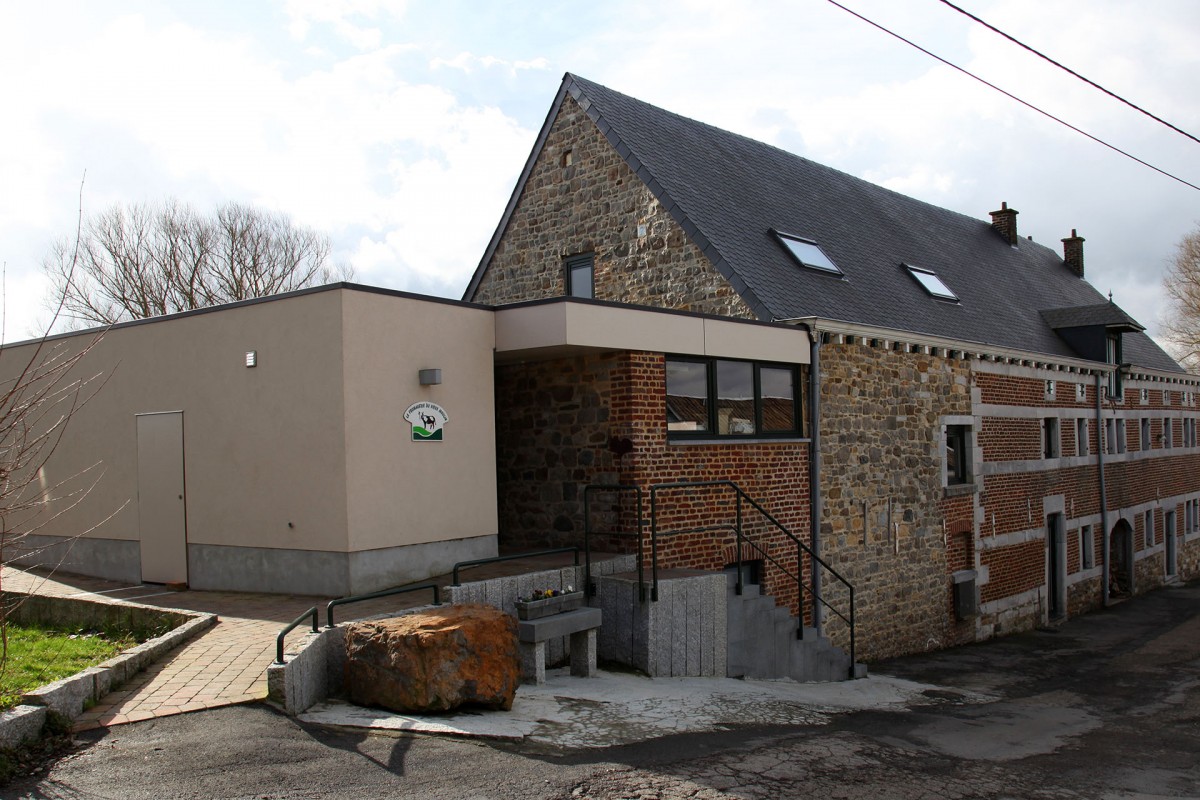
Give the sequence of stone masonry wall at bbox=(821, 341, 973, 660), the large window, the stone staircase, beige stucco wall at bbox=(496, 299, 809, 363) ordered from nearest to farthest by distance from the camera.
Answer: beige stucco wall at bbox=(496, 299, 809, 363) < the stone staircase < the large window < stone masonry wall at bbox=(821, 341, 973, 660)

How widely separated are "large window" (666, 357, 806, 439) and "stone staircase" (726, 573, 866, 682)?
187 centimetres

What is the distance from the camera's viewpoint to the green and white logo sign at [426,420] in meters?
9.60

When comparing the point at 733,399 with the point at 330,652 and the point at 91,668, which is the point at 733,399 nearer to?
the point at 330,652

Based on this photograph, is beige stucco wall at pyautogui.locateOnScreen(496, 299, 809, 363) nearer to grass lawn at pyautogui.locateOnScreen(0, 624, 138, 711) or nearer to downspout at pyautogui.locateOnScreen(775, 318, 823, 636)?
downspout at pyautogui.locateOnScreen(775, 318, 823, 636)

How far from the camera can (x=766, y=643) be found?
34.5 ft

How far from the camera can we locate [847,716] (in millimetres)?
9094

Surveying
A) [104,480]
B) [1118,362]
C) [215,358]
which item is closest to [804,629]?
[215,358]

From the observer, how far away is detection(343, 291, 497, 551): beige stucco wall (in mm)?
9086

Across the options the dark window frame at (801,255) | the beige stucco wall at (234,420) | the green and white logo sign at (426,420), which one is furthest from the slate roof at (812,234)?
the beige stucco wall at (234,420)

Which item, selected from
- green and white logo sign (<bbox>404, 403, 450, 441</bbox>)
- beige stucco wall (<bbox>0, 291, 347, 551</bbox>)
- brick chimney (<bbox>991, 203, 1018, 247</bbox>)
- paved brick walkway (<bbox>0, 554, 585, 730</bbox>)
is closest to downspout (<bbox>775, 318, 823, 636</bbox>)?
paved brick walkway (<bbox>0, 554, 585, 730</bbox>)

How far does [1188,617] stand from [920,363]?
1076 cm

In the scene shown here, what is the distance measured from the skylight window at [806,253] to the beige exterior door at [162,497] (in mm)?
9706

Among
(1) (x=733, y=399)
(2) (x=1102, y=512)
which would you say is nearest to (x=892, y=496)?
(1) (x=733, y=399)

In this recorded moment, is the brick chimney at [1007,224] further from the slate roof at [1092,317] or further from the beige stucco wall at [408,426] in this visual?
the beige stucco wall at [408,426]
